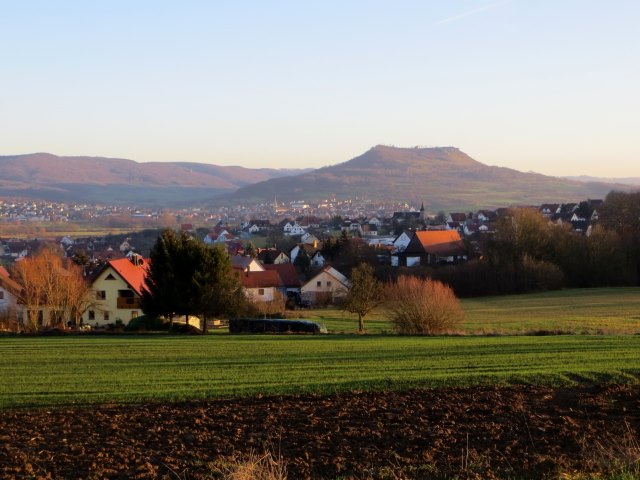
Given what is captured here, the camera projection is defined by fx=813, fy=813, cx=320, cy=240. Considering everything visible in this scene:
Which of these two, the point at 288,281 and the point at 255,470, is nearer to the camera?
the point at 255,470

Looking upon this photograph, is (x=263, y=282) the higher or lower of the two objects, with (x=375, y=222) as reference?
lower

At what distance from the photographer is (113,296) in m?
56.6

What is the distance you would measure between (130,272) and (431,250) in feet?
136

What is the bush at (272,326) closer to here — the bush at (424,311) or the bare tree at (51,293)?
the bush at (424,311)

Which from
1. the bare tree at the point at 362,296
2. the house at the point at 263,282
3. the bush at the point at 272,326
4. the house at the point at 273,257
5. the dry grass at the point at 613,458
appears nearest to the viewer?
the dry grass at the point at 613,458

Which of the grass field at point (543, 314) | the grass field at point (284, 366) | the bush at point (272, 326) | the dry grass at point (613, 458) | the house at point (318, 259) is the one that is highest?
the dry grass at point (613, 458)

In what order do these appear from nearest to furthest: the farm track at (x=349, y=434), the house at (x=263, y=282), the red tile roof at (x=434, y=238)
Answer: the farm track at (x=349, y=434)
the house at (x=263, y=282)
the red tile roof at (x=434, y=238)

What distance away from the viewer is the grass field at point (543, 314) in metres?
43.0

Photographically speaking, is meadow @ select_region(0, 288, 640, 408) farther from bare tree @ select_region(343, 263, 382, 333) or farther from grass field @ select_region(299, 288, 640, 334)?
bare tree @ select_region(343, 263, 382, 333)

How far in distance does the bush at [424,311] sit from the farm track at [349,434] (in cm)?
2064

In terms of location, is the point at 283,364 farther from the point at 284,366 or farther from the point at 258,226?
the point at 258,226

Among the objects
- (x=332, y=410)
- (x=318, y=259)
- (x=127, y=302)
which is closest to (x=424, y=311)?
(x=332, y=410)

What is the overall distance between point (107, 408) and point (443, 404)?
7.33 meters

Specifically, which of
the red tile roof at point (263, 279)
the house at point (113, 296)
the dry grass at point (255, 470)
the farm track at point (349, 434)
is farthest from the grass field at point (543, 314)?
the dry grass at point (255, 470)
